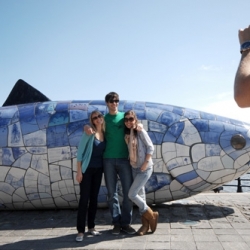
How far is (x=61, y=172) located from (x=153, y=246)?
211 cm

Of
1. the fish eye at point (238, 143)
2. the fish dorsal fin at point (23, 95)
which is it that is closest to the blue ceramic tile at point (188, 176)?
the fish eye at point (238, 143)

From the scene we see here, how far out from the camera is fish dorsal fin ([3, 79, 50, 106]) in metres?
6.74

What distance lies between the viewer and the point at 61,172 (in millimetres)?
5496

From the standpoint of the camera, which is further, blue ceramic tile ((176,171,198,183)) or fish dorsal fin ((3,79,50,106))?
fish dorsal fin ((3,79,50,106))

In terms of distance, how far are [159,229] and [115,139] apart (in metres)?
1.39

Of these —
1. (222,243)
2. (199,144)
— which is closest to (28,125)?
(199,144)

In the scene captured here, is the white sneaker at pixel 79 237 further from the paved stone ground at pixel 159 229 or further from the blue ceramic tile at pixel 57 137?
the blue ceramic tile at pixel 57 137

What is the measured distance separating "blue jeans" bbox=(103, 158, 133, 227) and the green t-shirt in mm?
79

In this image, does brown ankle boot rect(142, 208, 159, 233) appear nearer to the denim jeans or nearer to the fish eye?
the denim jeans

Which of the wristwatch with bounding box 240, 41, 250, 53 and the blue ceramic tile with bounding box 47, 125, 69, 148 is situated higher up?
the wristwatch with bounding box 240, 41, 250, 53

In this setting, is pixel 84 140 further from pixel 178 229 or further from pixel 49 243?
pixel 178 229

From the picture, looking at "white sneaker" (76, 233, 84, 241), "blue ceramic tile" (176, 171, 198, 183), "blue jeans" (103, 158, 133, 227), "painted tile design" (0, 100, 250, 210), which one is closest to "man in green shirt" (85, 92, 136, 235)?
"blue jeans" (103, 158, 133, 227)

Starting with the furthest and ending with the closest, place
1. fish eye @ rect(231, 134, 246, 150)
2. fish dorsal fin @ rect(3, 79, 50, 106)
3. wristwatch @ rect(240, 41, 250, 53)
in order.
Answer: fish dorsal fin @ rect(3, 79, 50, 106) → fish eye @ rect(231, 134, 246, 150) → wristwatch @ rect(240, 41, 250, 53)

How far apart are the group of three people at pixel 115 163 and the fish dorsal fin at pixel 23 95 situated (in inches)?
100
